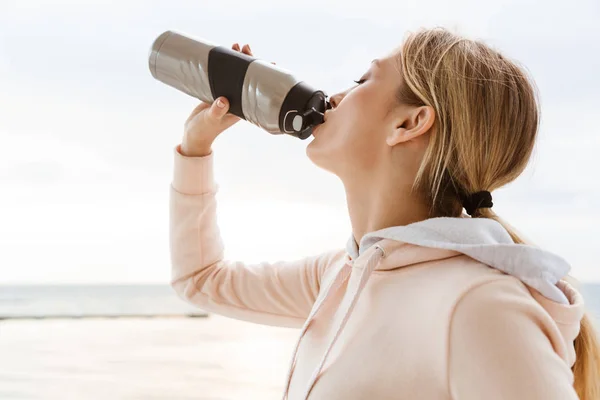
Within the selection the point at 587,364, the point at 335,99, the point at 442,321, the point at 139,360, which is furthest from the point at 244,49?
the point at 139,360

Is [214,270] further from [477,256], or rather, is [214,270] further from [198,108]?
[477,256]

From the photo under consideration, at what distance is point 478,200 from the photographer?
0.89 meters

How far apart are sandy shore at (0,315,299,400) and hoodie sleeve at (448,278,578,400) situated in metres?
1.70

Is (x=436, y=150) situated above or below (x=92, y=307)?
above

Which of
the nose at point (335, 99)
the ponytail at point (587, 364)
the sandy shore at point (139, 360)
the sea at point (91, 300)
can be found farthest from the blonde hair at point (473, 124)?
the sea at point (91, 300)

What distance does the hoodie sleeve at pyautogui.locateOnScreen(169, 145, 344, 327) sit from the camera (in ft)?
3.80

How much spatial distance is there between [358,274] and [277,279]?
1.02 feet

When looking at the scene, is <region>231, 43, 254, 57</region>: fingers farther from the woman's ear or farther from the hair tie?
the hair tie

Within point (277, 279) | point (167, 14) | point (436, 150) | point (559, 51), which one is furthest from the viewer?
point (167, 14)

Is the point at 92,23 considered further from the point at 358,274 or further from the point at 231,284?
the point at 358,274

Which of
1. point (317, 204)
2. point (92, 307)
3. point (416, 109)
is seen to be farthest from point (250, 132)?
point (92, 307)

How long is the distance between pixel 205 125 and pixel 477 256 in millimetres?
530

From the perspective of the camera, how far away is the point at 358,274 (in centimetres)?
89

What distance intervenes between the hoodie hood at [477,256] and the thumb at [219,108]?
32 cm
